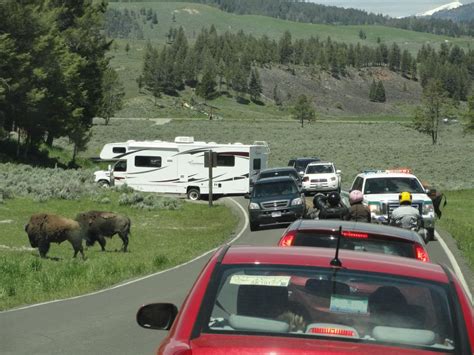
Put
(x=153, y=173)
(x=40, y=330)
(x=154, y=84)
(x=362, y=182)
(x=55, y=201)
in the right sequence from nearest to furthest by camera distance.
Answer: (x=40, y=330), (x=362, y=182), (x=55, y=201), (x=153, y=173), (x=154, y=84)

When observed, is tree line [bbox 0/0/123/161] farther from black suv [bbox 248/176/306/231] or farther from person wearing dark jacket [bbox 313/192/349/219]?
person wearing dark jacket [bbox 313/192/349/219]

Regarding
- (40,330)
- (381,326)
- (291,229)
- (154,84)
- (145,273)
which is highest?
(381,326)

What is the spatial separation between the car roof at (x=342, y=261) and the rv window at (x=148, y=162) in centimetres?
4364

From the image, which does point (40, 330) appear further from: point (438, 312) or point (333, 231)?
point (438, 312)

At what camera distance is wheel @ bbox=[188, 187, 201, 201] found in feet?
155

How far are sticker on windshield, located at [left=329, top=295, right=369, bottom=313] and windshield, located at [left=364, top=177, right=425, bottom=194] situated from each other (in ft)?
65.8

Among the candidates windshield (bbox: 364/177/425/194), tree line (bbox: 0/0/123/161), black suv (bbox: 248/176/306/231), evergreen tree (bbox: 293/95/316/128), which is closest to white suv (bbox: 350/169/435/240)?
windshield (bbox: 364/177/425/194)

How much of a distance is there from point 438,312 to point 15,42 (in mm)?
51529

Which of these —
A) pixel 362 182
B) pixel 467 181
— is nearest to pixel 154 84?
pixel 467 181

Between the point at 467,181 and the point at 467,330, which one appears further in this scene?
the point at 467,181

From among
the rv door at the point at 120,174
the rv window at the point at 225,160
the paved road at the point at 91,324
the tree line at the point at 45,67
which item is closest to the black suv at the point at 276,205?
the paved road at the point at 91,324

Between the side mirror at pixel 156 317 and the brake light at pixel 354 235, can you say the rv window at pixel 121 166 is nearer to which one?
the brake light at pixel 354 235

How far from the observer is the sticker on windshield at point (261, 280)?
475 centimetres

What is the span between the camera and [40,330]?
11570mm
